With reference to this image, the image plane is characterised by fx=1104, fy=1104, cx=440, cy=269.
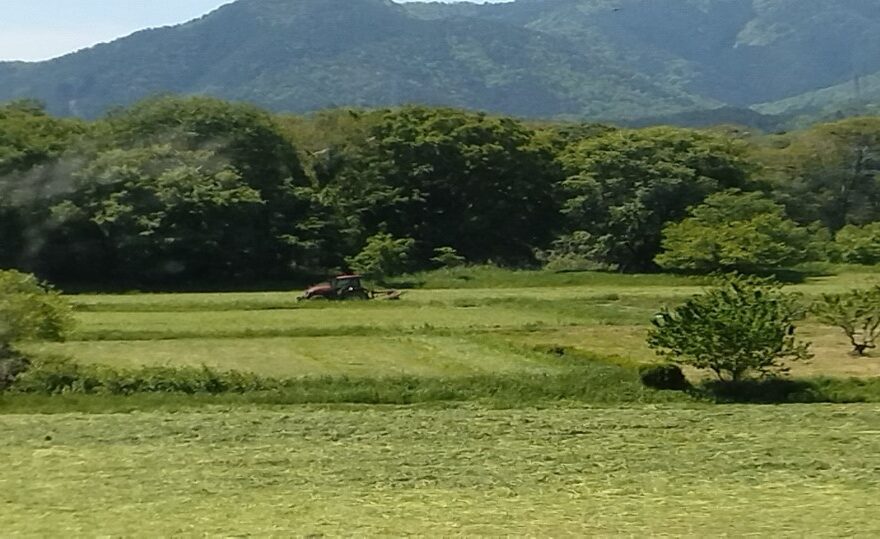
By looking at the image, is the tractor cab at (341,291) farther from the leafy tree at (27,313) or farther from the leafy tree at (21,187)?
the leafy tree at (21,187)

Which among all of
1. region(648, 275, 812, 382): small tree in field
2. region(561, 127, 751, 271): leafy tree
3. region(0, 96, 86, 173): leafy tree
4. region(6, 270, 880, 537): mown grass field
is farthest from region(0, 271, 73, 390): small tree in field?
region(561, 127, 751, 271): leafy tree

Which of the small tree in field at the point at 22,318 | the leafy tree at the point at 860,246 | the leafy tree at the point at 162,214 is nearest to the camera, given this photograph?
the small tree in field at the point at 22,318

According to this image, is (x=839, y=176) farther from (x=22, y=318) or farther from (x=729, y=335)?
(x=22, y=318)

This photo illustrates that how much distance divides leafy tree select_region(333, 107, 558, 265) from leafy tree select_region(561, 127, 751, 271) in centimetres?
206

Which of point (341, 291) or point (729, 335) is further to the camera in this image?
point (341, 291)

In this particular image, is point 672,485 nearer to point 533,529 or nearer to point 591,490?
point 591,490

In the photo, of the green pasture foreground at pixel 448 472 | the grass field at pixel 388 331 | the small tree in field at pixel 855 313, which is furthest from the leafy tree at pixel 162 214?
the small tree in field at pixel 855 313

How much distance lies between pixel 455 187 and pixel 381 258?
898 cm

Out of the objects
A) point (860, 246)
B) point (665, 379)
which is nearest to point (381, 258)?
point (860, 246)

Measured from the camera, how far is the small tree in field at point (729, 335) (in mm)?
18906


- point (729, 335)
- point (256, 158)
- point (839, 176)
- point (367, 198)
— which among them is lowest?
point (729, 335)

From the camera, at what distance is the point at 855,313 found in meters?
23.2

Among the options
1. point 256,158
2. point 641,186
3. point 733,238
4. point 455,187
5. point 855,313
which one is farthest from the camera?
point 455,187

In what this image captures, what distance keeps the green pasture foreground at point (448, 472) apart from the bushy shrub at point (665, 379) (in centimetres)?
156
